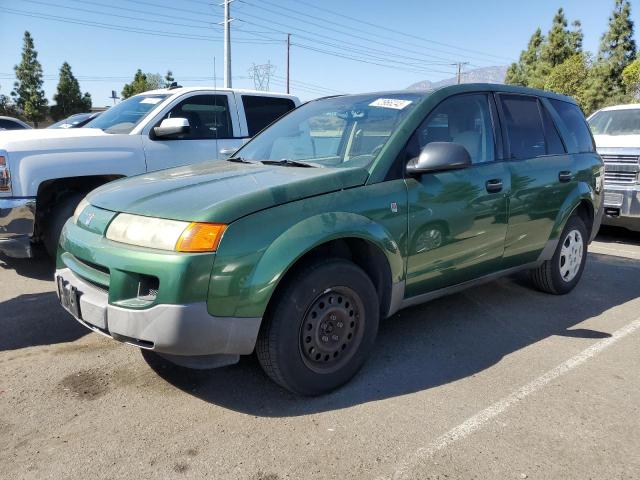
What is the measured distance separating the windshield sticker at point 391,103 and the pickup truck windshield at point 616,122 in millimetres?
6318

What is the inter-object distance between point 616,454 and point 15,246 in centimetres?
483

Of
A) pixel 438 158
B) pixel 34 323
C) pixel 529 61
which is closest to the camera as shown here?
pixel 438 158

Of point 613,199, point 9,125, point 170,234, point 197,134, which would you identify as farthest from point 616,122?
point 9,125

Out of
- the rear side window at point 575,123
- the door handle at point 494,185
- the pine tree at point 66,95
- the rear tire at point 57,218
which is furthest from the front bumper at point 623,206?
the pine tree at point 66,95

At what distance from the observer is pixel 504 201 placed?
3895mm

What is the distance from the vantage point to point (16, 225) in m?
4.82

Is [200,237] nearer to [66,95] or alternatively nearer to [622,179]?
[622,179]

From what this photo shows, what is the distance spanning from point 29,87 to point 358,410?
50739 millimetres

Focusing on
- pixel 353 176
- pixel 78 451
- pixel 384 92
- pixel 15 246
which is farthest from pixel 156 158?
pixel 78 451

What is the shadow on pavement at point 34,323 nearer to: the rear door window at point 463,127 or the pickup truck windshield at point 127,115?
the pickup truck windshield at point 127,115

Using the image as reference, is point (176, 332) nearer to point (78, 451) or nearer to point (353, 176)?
point (78, 451)

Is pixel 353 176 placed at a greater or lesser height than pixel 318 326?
greater

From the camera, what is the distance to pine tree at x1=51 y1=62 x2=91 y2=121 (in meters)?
45.5

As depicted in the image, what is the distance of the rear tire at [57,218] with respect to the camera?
524 centimetres
